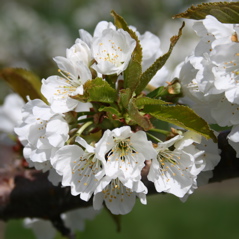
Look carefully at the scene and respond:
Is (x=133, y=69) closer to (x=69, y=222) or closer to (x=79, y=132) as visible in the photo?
(x=79, y=132)

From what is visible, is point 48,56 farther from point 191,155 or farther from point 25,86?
point 191,155

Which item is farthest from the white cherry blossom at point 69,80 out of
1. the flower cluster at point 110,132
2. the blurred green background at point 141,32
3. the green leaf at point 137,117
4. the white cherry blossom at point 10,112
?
the blurred green background at point 141,32

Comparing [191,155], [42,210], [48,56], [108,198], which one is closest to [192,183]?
[191,155]

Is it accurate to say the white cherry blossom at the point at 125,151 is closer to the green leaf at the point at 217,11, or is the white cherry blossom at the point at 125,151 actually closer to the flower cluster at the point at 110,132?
the flower cluster at the point at 110,132

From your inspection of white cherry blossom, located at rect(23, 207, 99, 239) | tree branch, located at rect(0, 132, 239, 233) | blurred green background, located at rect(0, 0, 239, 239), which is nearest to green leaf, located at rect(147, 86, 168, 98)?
tree branch, located at rect(0, 132, 239, 233)

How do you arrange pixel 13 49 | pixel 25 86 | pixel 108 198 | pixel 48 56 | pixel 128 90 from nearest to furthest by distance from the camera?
pixel 128 90, pixel 108 198, pixel 25 86, pixel 48 56, pixel 13 49

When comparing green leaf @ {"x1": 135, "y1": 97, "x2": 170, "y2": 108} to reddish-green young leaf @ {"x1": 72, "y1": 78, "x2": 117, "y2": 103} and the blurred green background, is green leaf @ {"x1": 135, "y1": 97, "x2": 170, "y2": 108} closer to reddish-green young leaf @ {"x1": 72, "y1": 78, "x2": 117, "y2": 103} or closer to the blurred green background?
reddish-green young leaf @ {"x1": 72, "y1": 78, "x2": 117, "y2": 103}
